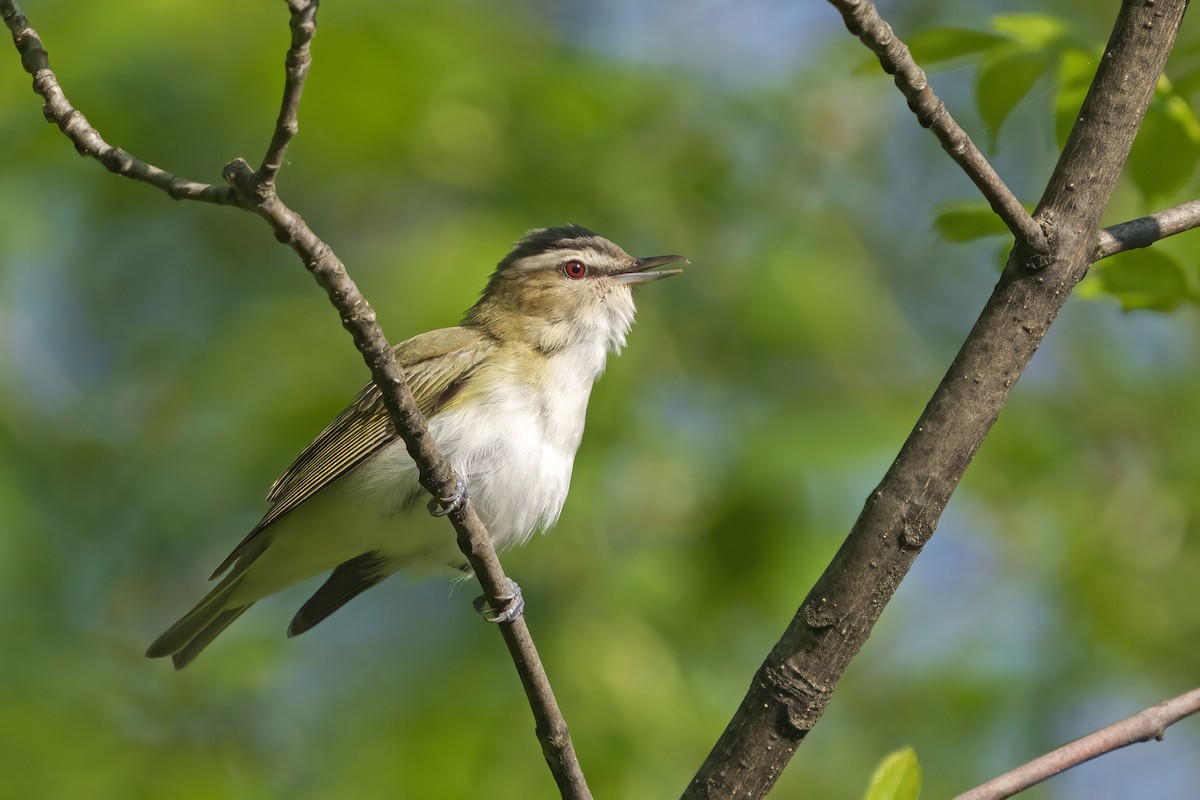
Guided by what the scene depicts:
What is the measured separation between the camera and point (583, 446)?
571 centimetres

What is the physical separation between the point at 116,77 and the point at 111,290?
12.0ft

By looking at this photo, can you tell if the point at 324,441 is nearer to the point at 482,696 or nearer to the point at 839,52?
the point at 482,696

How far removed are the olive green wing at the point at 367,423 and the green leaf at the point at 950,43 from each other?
6.86ft

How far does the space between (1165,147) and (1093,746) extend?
1363mm

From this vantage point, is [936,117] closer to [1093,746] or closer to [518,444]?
[1093,746]

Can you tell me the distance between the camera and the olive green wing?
14.3ft

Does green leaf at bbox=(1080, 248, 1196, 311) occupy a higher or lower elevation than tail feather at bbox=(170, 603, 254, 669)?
higher

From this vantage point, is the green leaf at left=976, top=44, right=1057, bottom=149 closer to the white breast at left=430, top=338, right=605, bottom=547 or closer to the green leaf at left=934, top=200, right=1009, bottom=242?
the green leaf at left=934, top=200, right=1009, bottom=242

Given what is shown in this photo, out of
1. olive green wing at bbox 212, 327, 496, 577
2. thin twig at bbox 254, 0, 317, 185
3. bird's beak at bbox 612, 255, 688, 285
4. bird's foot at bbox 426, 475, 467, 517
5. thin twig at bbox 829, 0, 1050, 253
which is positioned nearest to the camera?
thin twig at bbox 254, 0, 317, 185

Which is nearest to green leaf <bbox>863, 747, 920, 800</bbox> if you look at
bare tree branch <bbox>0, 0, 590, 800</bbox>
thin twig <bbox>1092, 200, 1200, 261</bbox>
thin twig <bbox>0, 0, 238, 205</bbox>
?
bare tree branch <bbox>0, 0, 590, 800</bbox>

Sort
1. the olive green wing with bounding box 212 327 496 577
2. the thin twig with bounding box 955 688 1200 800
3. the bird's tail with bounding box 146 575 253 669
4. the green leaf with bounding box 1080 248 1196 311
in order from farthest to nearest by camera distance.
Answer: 1. the bird's tail with bounding box 146 575 253 669
2. the olive green wing with bounding box 212 327 496 577
3. the green leaf with bounding box 1080 248 1196 311
4. the thin twig with bounding box 955 688 1200 800

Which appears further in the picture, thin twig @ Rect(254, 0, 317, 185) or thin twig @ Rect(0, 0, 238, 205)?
thin twig @ Rect(0, 0, 238, 205)

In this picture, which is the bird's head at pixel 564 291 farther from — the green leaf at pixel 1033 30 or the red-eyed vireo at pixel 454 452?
the green leaf at pixel 1033 30

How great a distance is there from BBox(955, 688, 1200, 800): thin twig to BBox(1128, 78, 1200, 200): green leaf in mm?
1173
